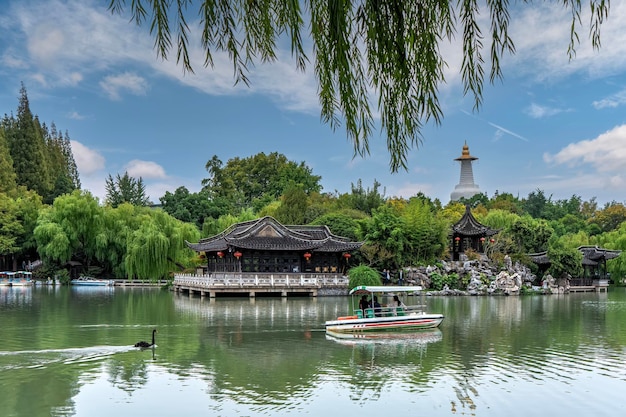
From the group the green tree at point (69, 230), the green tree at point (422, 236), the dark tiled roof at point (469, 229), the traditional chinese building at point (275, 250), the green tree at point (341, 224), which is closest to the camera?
the traditional chinese building at point (275, 250)

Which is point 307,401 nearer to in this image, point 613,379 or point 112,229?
point 613,379

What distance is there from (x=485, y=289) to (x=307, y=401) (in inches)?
920

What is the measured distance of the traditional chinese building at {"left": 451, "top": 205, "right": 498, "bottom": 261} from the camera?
109 ft

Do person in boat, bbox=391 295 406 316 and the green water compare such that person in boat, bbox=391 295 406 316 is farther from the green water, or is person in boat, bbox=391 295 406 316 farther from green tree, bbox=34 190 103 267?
green tree, bbox=34 190 103 267

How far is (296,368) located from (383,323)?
14.9ft

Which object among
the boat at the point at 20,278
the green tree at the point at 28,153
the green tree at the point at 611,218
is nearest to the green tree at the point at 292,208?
the boat at the point at 20,278

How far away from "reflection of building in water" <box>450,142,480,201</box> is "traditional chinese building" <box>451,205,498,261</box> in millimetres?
34248

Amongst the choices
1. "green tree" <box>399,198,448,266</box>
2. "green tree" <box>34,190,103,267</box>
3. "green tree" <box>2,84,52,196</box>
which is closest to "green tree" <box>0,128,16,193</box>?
"green tree" <box>2,84,52,196</box>

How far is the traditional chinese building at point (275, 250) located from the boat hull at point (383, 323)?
12875mm

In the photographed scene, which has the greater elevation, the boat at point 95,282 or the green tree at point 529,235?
the green tree at point 529,235

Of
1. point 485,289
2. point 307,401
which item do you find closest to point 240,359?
point 307,401

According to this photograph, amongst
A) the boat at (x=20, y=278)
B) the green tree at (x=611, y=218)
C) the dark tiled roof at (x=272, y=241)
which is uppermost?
the green tree at (x=611, y=218)

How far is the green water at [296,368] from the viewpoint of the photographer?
26.7 ft

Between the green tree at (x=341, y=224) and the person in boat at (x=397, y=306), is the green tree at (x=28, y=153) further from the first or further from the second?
the person in boat at (x=397, y=306)
